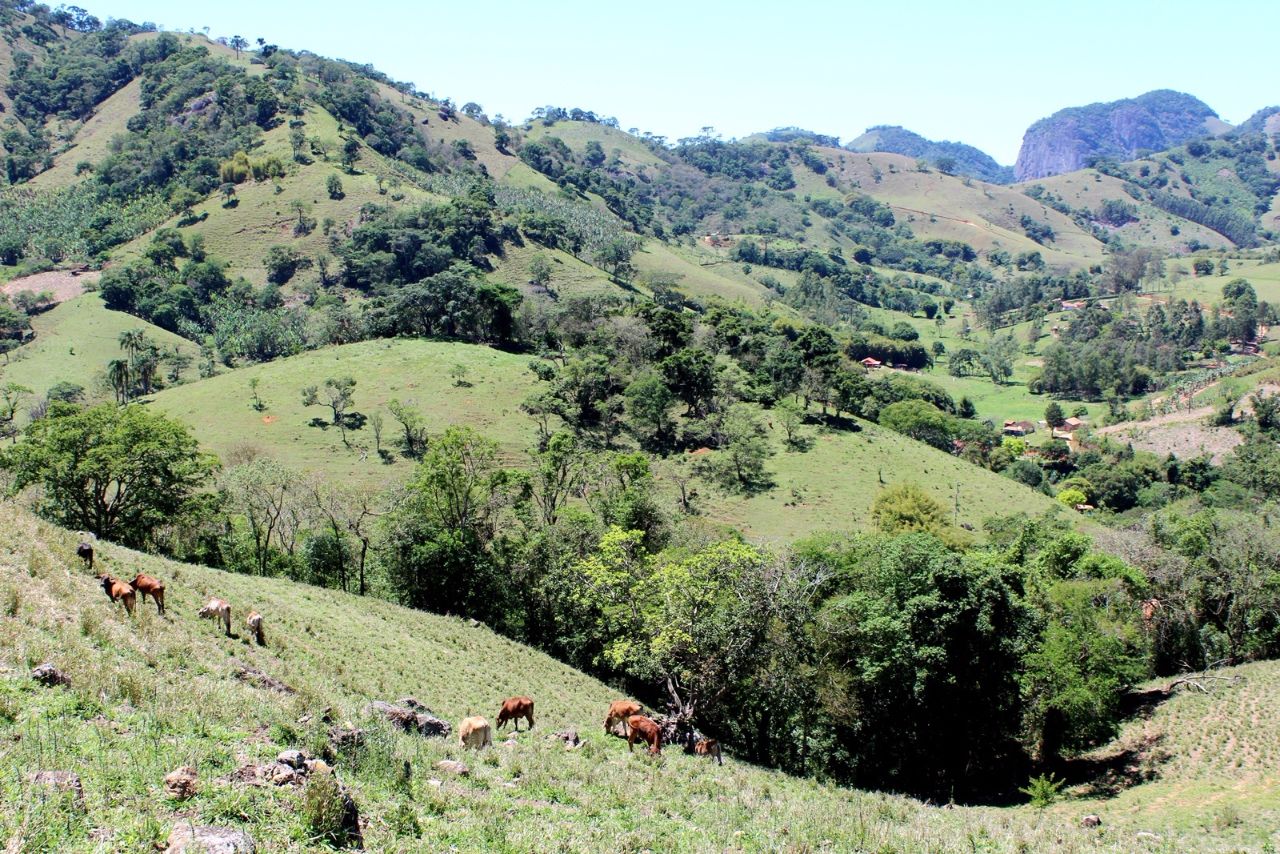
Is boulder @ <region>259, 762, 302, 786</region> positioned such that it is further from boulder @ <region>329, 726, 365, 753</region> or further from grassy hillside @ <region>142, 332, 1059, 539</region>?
grassy hillside @ <region>142, 332, 1059, 539</region>

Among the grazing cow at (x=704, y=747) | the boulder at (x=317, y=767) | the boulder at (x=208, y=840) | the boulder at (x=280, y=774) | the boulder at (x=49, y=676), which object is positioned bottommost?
the grazing cow at (x=704, y=747)

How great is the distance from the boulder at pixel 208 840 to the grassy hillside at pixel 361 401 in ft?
202

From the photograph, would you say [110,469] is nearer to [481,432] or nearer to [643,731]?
[643,731]

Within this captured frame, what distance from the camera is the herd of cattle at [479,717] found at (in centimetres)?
1648

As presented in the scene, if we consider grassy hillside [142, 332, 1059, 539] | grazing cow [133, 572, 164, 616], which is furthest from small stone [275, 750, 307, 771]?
grassy hillside [142, 332, 1059, 539]

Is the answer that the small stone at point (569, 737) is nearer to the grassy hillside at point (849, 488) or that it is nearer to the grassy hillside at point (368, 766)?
the grassy hillside at point (368, 766)

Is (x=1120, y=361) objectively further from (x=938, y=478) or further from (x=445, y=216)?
(x=445, y=216)

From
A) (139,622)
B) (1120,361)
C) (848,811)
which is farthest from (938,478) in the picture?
(1120,361)

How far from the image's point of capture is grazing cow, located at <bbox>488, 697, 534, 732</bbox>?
1939 centimetres

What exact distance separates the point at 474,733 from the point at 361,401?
72.1 m

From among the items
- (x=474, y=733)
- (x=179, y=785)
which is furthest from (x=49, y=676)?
(x=474, y=733)

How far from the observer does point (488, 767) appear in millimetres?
14500

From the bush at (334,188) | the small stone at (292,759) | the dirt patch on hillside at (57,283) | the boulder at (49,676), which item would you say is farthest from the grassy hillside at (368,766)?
the bush at (334,188)

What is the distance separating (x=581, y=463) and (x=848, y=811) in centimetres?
4455
